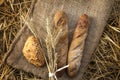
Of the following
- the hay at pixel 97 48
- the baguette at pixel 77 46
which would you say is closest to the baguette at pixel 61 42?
the baguette at pixel 77 46

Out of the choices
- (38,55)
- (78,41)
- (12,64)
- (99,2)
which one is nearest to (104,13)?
(99,2)

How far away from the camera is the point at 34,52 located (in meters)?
2.96

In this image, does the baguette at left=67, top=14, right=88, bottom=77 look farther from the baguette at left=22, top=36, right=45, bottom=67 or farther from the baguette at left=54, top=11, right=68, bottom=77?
the baguette at left=22, top=36, right=45, bottom=67

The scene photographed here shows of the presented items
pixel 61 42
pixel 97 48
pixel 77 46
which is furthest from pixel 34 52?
pixel 97 48

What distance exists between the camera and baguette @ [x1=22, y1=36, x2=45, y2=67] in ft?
9.70

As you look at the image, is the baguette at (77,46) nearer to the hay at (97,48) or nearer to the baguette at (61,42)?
the baguette at (61,42)

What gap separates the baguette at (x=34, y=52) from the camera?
116 inches

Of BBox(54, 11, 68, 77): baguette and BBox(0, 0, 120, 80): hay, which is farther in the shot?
BBox(0, 0, 120, 80): hay

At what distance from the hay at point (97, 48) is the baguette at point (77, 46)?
0.17 m

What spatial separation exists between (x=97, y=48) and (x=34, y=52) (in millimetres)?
539

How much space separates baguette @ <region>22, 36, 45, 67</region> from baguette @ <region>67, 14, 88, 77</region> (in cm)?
23

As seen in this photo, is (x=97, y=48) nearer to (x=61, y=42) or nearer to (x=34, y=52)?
(x=61, y=42)

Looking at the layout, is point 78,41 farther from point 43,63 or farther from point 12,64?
point 12,64

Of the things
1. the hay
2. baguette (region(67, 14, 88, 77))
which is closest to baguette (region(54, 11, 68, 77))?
baguette (region(67, 14, 88, 77))
